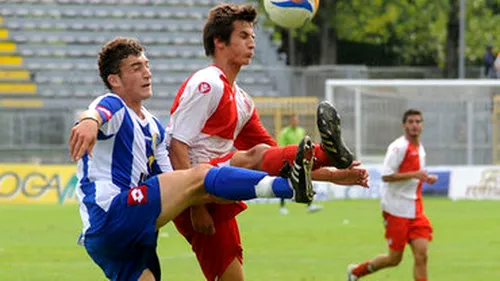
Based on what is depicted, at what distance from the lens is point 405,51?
54.1 meters

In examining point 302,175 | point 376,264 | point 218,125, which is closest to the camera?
point 302,175

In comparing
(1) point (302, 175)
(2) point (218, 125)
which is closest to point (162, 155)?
(2) point (218, 125)

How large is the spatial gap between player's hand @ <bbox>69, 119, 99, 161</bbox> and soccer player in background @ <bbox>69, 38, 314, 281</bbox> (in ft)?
0.45

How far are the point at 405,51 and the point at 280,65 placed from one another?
15.7 metres

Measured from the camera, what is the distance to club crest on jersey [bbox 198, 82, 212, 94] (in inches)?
342

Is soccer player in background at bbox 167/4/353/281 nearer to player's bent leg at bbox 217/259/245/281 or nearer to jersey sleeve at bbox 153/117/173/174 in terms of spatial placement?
player's bent leg at bbox 217/259/245/281

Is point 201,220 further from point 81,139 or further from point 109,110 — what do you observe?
point 81,139

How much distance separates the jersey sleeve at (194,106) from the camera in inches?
342

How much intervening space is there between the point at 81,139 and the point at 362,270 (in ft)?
23.9

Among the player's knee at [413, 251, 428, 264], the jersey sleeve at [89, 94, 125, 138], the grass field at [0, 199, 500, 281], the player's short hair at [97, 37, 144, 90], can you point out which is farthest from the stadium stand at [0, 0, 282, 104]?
the jersey sleeve at [89, 94, 125, 138]

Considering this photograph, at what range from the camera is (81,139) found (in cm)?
718

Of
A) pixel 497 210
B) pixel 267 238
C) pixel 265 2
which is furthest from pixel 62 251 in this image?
pixel 497 210

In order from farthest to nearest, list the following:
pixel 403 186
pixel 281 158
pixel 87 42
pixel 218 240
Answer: pixel 87 42, pixel 403 186, pixel 218 240, pixel 281 158

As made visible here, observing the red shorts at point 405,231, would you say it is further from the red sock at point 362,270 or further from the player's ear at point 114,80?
the player's ear at point 114,80
